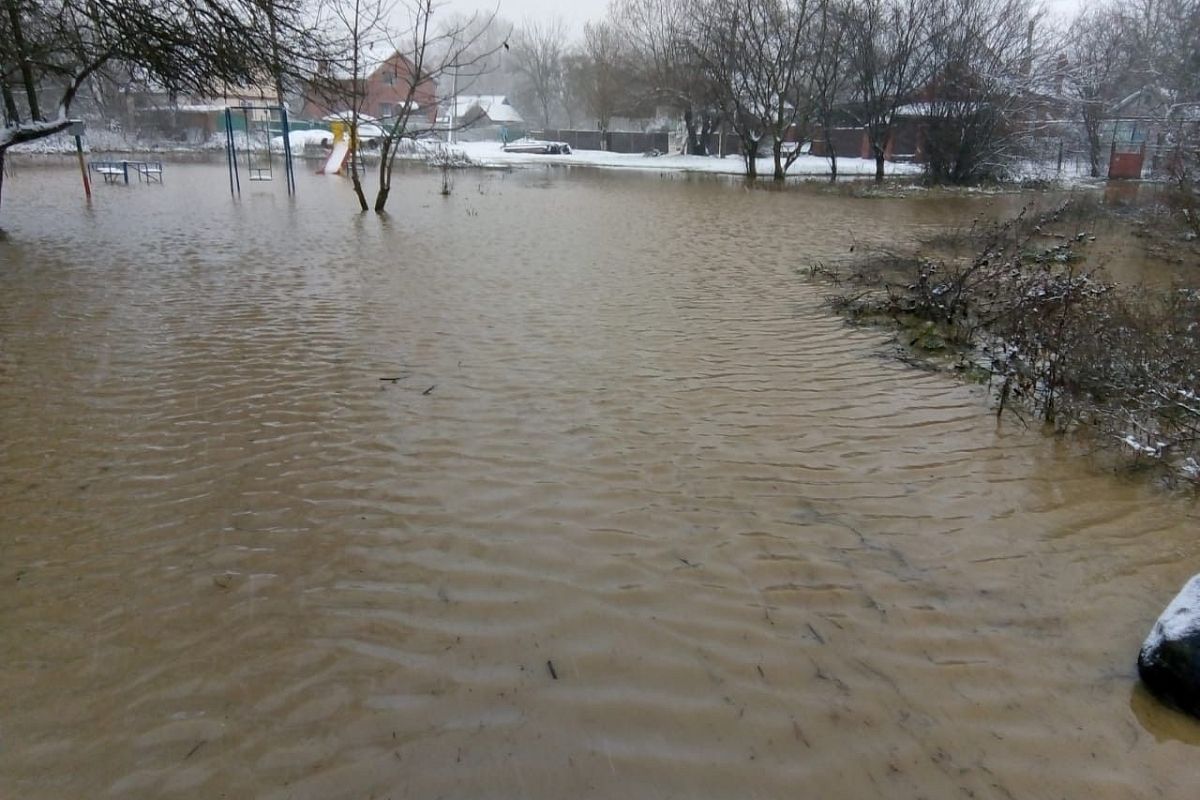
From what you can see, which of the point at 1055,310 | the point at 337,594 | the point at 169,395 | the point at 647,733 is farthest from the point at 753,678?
the point at 1055,310

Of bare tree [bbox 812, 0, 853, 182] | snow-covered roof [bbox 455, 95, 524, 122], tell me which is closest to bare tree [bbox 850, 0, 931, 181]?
bare tree [bbox 812, 0, 853, 182]

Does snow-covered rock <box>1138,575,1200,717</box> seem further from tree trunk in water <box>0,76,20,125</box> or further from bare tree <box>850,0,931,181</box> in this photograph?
bare tree <box>850,0,931,181</box>

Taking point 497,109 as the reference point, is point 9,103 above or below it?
below

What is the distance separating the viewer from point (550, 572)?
381 cm

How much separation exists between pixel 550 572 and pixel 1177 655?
2607 mm

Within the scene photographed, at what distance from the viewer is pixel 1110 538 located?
4.32 m

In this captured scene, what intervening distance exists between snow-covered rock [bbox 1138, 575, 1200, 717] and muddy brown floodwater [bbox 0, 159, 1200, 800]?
0.10 m

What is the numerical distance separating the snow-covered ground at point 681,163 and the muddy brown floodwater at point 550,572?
111 feet

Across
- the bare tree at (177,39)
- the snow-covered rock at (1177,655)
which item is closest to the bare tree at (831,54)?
the bare tree at (177,39)

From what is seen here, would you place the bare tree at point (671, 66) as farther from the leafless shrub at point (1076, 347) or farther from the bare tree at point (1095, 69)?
the leafless shrub at point (1076, 347)

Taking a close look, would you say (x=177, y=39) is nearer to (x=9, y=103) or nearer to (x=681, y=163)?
(x=9, y=103)

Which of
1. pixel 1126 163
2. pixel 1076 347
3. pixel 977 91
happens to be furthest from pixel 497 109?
pixel 1076 347

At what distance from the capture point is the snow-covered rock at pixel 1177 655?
2945 mm

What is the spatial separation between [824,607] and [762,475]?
1446 mm
